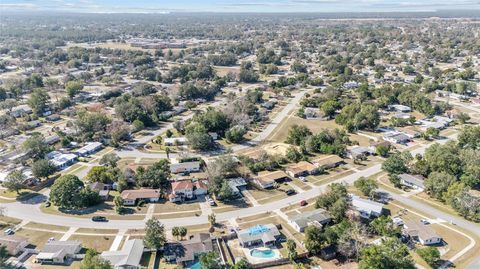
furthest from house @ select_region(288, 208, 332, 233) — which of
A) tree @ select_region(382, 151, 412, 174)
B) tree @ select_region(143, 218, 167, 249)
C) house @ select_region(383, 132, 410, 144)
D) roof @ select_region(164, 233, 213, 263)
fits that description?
house @ select_region(383, 132, 410, 144)

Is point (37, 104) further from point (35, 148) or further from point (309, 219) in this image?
point (309, 219)

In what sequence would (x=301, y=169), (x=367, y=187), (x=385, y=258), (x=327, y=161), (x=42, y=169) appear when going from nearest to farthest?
(x=385, y=258) → (x=367, y=187) → (x=42, y=169) → (x=301, y=169) → (x=327, y=161)

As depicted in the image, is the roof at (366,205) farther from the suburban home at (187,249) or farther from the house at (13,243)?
the house at (13,243)

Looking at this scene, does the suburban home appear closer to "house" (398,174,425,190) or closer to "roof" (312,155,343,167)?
"roof" (312,155,343,167)

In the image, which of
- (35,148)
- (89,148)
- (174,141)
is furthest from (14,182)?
(174,141)

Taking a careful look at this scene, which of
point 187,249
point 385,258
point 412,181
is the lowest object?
point 187,249

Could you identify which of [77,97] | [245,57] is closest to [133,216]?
[77,97]

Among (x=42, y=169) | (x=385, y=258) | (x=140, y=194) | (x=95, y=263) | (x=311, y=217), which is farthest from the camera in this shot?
(x=42, y=169)
